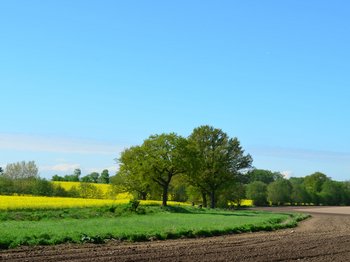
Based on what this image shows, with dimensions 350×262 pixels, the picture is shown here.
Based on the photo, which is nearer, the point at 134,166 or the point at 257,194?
the point at 134,166

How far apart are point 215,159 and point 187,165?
14941 mm

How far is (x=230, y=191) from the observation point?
3187 inches

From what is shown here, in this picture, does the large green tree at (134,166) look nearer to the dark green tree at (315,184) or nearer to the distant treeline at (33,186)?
the distant treeline at (33,186)

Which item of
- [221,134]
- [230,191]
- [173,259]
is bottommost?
[173,259]

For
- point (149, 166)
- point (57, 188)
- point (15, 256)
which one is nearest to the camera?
point (15, 256)

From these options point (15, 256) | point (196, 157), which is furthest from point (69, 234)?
point (196, 157)

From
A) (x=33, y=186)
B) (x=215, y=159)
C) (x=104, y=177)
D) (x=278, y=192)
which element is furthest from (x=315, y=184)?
(x=33, y=186)

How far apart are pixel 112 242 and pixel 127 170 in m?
42.9

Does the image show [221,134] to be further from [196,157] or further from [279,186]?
[279,186]

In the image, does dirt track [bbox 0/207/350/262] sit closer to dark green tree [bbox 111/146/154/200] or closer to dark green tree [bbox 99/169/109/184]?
dark green tree [bbox 111/146/154/200]

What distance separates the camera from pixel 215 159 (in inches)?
2948

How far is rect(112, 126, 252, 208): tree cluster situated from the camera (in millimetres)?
60281

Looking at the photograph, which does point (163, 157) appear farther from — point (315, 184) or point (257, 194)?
point (315, 184)

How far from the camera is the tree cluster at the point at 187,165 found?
60.3m
